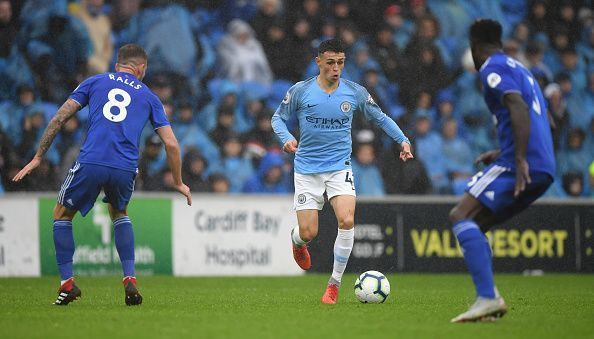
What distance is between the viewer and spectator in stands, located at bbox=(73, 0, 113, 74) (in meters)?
17.4

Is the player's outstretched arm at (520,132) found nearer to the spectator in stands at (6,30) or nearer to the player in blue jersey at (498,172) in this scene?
the player in blue jersey at (498,172)

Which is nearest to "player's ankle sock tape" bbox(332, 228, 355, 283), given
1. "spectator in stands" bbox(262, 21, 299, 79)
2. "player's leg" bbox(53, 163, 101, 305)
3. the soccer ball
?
the soccer ball

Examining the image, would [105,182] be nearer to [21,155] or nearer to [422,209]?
[21,155]

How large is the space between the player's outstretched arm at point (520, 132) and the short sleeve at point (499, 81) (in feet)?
0.25

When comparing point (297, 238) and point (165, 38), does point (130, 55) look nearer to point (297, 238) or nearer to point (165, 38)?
point (297, 238)

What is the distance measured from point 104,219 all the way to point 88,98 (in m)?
6.51

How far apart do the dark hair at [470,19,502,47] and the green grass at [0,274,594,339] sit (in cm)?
210

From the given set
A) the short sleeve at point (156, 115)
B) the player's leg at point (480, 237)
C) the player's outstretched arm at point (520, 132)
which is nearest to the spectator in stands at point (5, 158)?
the short sleeve at point (156, 115)

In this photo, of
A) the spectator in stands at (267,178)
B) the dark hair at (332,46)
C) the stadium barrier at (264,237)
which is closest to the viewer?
the dark hair at (332,46)

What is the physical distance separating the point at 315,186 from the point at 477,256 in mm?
3306

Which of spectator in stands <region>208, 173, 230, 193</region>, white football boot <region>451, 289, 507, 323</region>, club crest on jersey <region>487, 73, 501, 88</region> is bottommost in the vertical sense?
white football boot <region>451, 289, 507, 323</region>

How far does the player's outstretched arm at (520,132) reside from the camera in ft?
24.2

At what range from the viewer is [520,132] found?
290 inches

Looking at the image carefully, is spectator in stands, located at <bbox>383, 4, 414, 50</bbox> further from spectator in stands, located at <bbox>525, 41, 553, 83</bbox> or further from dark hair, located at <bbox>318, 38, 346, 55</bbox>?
dark hair, located at <bbox>318, 38, 346, 55</bbox>
